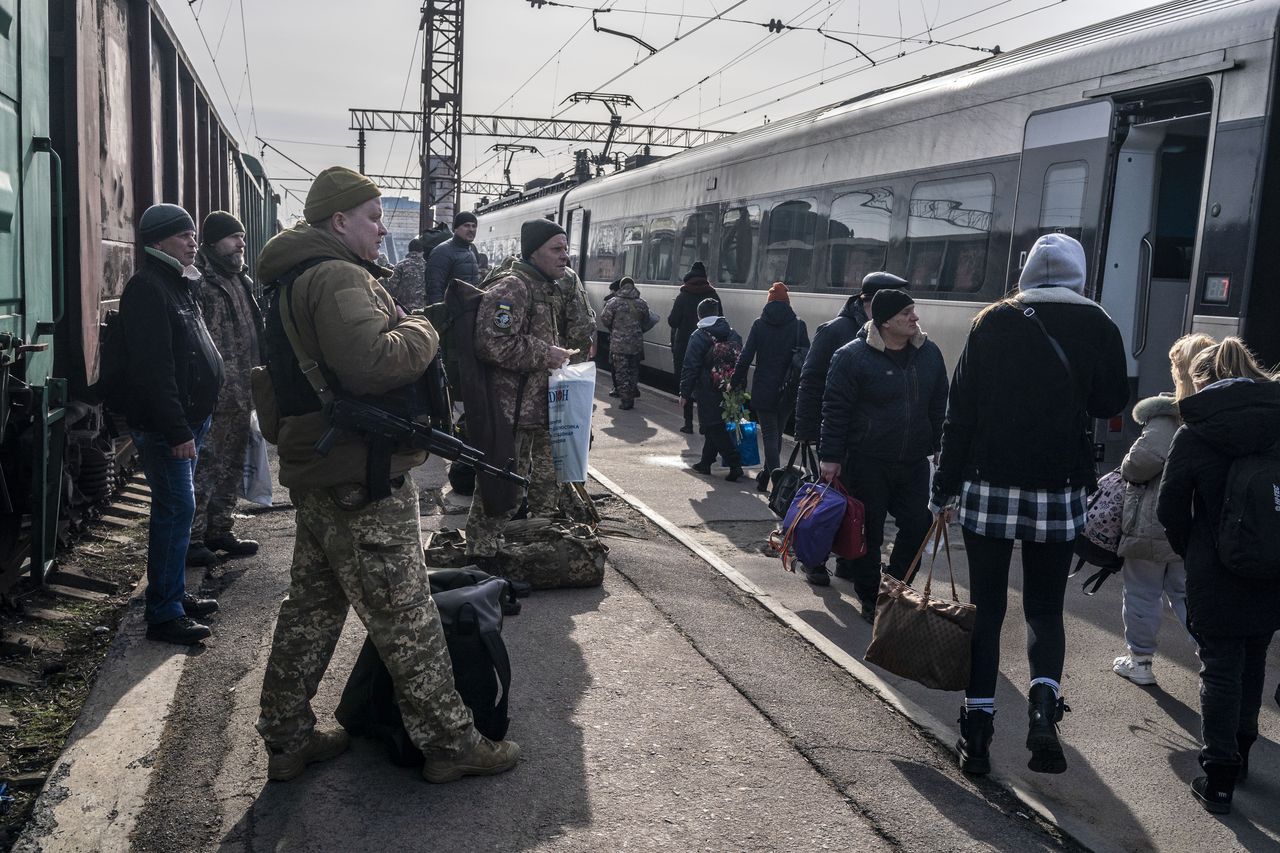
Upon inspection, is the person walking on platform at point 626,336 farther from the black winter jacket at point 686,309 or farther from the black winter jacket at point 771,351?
the black winter jacket at point 771,351

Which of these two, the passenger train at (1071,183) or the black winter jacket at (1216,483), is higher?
the passenger train at (1071,183)

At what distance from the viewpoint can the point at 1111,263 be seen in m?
7.29

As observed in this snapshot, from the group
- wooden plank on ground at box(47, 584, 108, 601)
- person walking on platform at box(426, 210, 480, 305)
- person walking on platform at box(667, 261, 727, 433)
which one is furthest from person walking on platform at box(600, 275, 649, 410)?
wooden plank on ground at box(47, 584, 108, 601)

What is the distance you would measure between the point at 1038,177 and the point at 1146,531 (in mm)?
4051

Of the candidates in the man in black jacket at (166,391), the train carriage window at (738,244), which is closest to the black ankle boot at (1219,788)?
the man in black jacket at (166,391)

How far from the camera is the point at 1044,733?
3805 mm

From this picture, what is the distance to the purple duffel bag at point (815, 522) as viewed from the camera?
5492 millimetres

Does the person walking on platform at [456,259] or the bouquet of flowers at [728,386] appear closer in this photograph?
the bouquet of flowers at [728,386]

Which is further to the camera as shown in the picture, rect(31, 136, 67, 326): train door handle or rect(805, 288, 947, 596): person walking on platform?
rect(805, 288, 947, 596): person walking on platform

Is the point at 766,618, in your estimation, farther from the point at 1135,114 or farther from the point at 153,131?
the point at 153,131

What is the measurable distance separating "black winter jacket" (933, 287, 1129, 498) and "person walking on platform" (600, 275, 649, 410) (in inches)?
381

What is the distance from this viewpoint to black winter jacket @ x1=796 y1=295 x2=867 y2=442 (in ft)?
19.8

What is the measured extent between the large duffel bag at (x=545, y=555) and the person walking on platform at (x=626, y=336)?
784cm

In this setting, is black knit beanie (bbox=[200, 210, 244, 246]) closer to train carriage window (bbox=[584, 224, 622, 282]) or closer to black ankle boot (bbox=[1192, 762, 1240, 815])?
black ankle boot (bbox=[1192, 762, 1240, 815])
